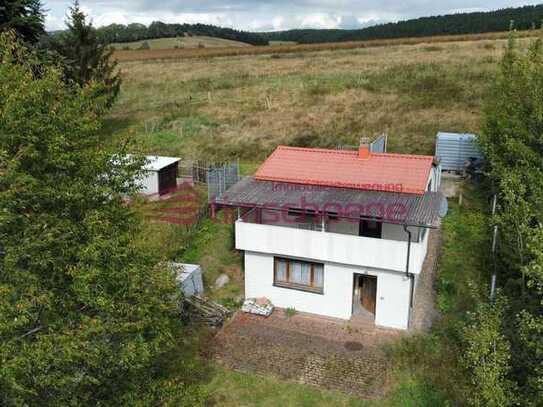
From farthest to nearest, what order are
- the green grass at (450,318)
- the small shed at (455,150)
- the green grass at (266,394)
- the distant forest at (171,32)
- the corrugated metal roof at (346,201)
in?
the distant forest at (171,32), the small shed at (455,150), the corrugated metal roof at (346,201), the green grass at (450,318), the green grass at (266,394)

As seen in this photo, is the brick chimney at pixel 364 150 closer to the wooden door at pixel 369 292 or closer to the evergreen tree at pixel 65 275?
the wooden door at pixel 369 292

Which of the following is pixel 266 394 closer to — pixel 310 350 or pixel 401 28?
pixel 310 350

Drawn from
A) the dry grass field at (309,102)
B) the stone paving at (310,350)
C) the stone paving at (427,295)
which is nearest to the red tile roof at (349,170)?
the stone paving at (427,295)

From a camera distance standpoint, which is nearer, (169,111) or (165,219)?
(165,219)

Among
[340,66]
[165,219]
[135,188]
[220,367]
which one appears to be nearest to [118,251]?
[135,188]

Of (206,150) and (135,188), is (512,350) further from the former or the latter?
(206,150)

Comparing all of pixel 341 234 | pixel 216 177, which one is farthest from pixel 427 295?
pixel 216 177
